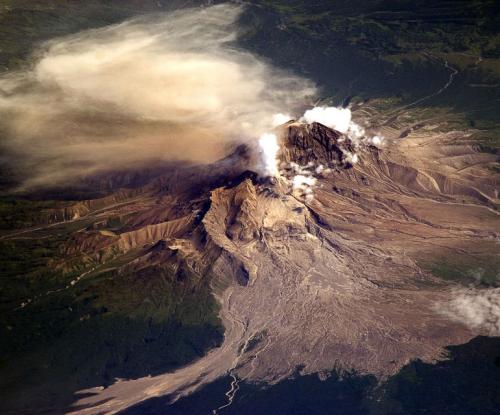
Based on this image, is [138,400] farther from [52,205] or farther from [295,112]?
[295,112]

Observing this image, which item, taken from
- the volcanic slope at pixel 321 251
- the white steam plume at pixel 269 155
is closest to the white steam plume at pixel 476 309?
the volcanic slope at pixel 321 251

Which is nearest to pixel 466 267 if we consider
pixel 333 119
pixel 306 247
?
pixel 306 247

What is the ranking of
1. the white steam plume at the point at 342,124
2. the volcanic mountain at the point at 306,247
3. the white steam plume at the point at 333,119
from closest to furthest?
the volcanic mountain at the point at 306,247 → the white steam plume at the point at 342,124 → the white steam plume at the point at 333,119

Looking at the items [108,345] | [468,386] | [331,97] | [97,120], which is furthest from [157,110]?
[468,386]

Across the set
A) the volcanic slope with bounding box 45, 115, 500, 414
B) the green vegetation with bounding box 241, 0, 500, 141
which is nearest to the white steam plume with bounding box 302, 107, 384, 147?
the volcanic slope with bounding box 45, 115, 500, 414

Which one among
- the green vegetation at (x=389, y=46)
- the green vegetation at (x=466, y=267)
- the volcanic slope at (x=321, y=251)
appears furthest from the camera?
the green vegetation at (x=389, y=46)

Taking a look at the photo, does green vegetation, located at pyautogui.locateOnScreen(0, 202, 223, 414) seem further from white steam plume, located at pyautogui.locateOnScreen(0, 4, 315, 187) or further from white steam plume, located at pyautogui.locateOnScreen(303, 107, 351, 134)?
white steam plume, located at pyautogui.locateOnScreen(303, 107, 351, 134)

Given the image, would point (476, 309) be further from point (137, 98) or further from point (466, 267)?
point (137, 98)

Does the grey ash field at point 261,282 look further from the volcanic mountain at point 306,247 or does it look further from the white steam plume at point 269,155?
the white steam plume at point 269,155
